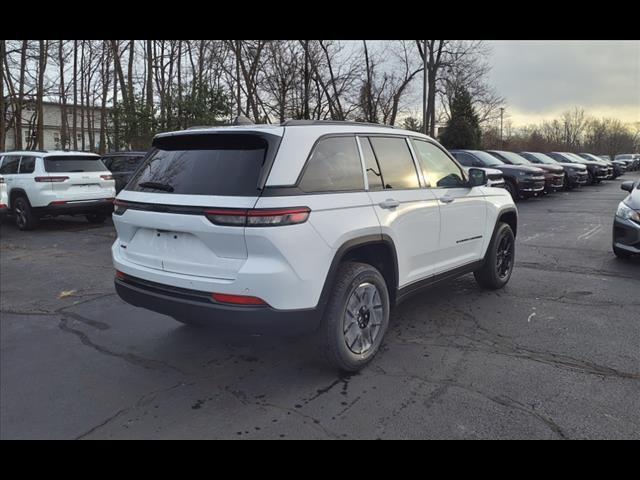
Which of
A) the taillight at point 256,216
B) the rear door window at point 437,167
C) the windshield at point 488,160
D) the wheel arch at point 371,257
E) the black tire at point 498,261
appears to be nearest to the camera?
the taillight at point 256,216

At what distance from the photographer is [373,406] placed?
3152mm

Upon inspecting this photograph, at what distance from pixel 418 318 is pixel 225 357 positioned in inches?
75.7

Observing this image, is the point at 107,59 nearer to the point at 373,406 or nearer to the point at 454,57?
the point at 454,57

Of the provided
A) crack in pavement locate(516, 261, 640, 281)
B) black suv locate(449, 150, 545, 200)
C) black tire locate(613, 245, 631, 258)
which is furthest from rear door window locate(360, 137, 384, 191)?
black suv locate(449, 150, 545, 200)

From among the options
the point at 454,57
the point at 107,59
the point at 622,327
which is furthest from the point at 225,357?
the point at 454,57

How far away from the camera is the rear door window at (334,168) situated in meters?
3.35

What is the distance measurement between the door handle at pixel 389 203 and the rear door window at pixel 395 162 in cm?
14

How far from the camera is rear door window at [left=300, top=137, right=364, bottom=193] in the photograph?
132 inches

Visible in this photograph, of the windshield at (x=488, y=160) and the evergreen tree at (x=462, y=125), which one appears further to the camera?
the evergreen tree at (x=462, y=125)

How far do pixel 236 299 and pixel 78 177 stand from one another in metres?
9.36

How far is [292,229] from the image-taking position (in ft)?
10.1

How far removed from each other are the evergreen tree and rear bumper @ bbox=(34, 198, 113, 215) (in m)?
28.9

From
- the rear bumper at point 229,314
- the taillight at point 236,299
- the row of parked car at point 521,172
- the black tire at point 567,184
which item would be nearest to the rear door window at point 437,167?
the rear bumper at point 229,314

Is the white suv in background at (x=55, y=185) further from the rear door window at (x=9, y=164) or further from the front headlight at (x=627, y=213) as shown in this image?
the front headlight at (x=627, y=213)
